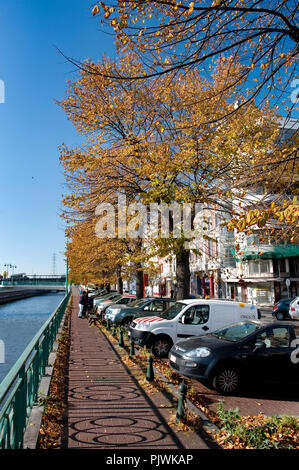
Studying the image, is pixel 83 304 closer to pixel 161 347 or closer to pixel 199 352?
pixel 161 347

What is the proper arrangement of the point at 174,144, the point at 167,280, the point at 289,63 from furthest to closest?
the point at 167,280
the point at 174,144
the point at 289,63

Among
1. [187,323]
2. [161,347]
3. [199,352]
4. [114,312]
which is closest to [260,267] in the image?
[114,312]

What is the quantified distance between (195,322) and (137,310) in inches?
202

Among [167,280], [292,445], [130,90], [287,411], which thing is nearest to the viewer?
[292,445]

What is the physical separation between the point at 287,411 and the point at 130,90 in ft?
38.2

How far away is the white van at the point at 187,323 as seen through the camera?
39.3 ft

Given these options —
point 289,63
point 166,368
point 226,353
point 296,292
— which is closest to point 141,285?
point 166,368

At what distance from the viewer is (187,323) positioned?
475 inches

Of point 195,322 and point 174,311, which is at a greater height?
point 174,311

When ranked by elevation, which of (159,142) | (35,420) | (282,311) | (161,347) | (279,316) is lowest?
(279,316)

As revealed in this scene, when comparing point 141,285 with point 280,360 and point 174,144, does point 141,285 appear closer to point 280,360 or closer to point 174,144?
point 174,144

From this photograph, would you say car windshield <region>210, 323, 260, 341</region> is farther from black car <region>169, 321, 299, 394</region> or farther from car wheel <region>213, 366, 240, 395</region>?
car wheel <region>213, 366, 240, 395</region>

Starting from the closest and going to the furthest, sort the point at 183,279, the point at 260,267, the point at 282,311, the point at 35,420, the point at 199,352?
the point at 35,420
the point at 199,352
the point at 183,279
the point at 282,311
the point at 260,267

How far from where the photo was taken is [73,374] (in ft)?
31.7
